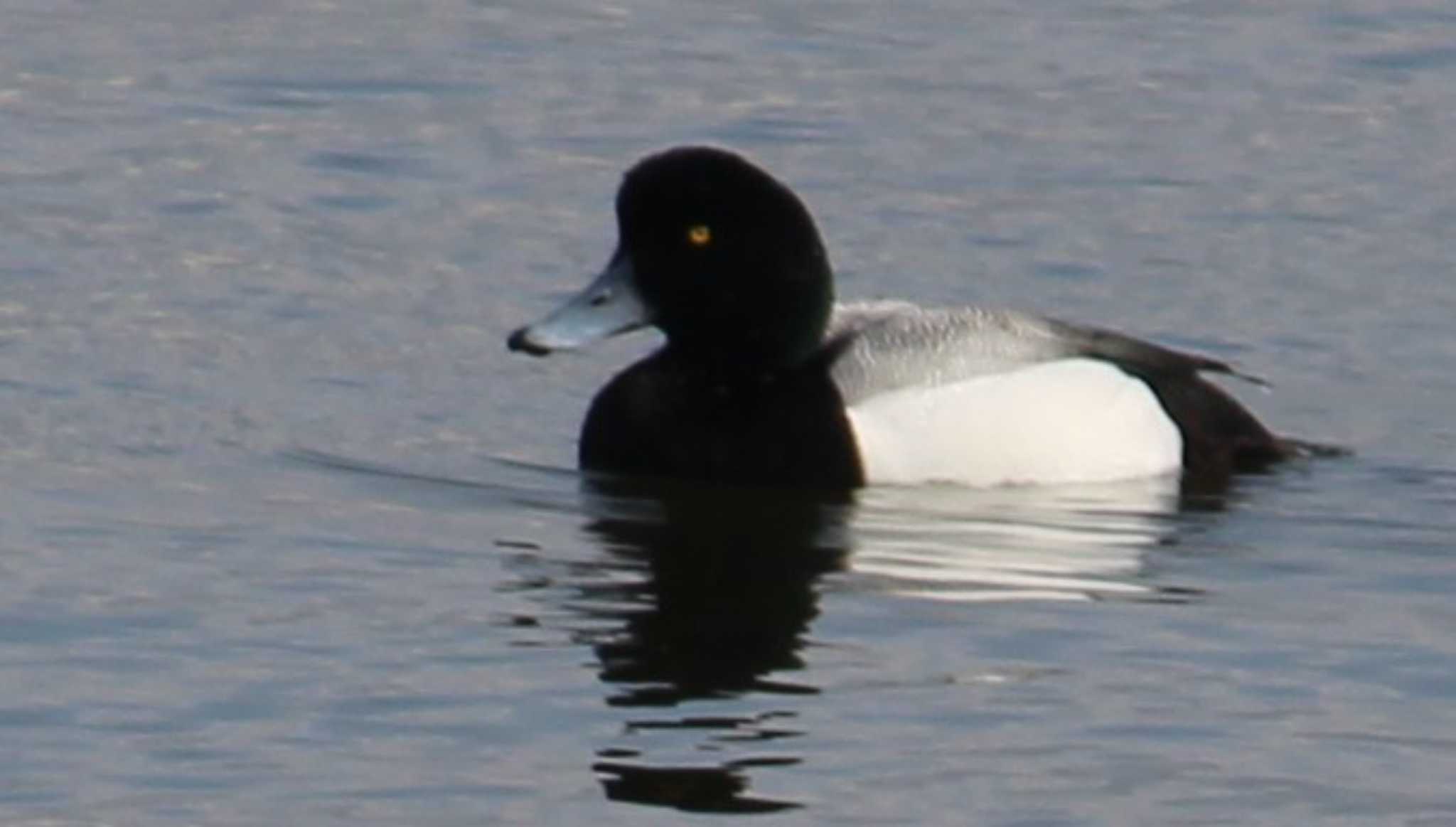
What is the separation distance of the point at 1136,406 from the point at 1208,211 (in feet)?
7.70

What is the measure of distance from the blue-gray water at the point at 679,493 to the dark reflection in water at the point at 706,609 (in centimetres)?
2

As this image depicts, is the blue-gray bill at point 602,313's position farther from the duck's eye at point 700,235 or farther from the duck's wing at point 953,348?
the duck's wing at point 953,348

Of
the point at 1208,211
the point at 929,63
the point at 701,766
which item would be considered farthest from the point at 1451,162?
the point at 701,766

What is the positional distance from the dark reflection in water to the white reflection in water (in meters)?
0.14

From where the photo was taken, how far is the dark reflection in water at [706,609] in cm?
870

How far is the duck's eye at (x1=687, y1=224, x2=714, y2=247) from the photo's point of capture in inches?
471

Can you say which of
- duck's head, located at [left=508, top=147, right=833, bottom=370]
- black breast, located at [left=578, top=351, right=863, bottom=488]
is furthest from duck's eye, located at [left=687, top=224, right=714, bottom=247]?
black breast, located at [left=578, top=351, right=863, bottom=488]

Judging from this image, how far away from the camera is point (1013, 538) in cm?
1114

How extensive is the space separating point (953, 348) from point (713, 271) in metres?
0.66

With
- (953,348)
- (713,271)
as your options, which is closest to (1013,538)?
(953,348)

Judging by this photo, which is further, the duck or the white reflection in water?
the duck

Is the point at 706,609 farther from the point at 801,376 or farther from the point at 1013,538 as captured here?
the point at 801,376

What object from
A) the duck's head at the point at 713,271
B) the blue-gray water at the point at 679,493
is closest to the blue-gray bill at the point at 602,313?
the duck's head at the point at 713,271

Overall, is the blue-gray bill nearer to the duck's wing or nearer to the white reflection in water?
the duck's wing
